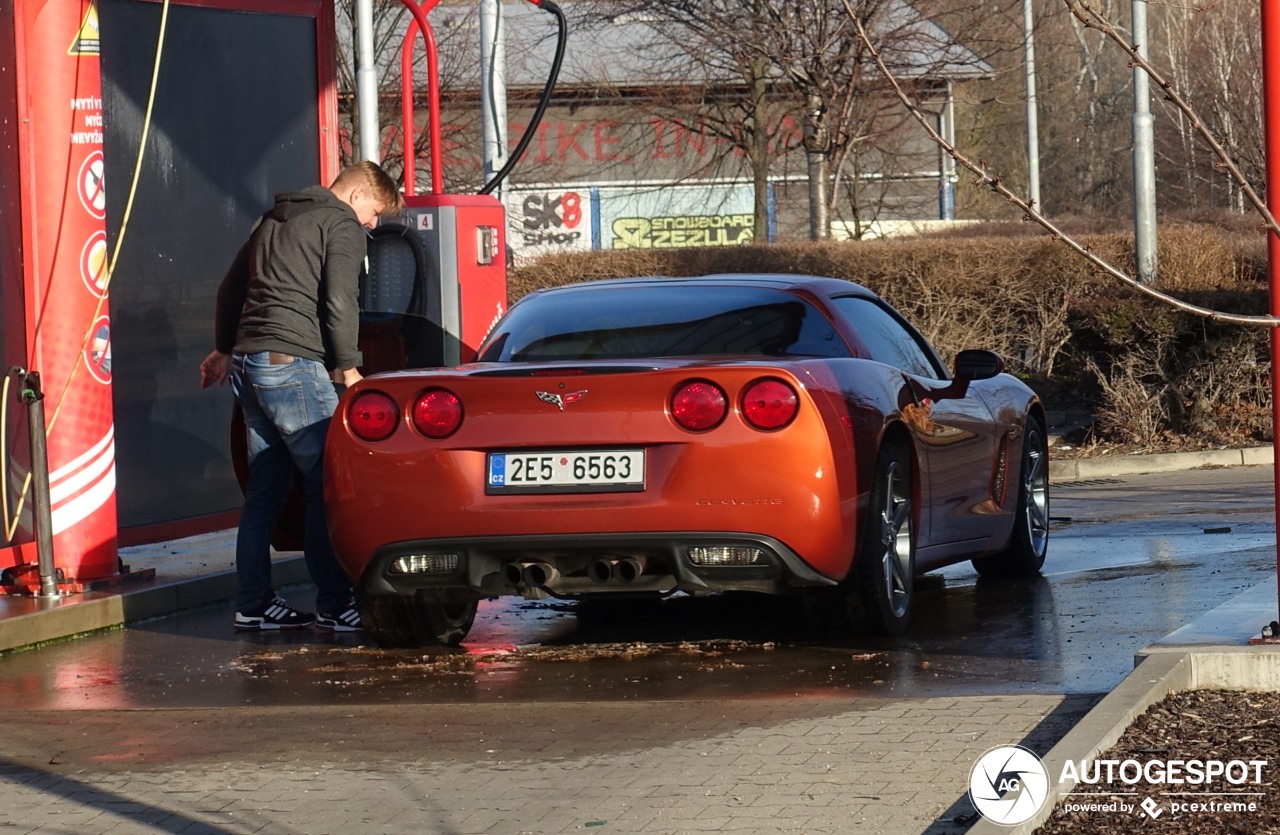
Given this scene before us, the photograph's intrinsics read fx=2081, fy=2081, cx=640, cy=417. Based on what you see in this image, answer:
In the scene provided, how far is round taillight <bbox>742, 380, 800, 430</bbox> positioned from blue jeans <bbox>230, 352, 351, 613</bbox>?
2091mm

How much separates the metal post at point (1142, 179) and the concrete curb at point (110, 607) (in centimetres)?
1003

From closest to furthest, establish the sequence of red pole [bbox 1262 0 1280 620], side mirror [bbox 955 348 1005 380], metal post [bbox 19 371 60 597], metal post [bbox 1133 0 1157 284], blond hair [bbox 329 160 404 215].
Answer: red pole [bbox 1262 0 1280 620]
side mirror [bbox 955 348 1005 380]
blond hair [bbox 329 160 404 215]
metal post [bbox 19 371 60 597]
metal post [bbox 1133 0 1157 284]

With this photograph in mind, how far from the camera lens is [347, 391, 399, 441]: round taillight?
7203 mm

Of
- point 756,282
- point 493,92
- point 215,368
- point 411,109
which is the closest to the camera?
point 756,282

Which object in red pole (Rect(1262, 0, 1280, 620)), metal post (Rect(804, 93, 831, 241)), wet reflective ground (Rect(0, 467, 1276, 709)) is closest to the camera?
red pole (Rect(1262, 0, 1280, 620))

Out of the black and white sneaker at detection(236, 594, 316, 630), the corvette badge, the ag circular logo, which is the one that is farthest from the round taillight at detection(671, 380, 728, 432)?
the black and white sneaker at detection(236, 594, 316, 630)

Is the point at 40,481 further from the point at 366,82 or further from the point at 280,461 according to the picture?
the point at 366,82

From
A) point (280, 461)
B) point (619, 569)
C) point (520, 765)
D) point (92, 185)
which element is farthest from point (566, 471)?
point (92, 185)

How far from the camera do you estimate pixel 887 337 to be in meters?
8.38

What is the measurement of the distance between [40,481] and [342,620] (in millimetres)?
1525

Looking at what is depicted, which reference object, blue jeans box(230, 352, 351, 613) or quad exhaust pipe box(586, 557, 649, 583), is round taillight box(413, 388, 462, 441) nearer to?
quad exhaust pipe box(586, 557, 649, 583)

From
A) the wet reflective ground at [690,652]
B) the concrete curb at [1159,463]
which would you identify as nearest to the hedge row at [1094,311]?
the concrete curb at [1159,463]

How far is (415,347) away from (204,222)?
1271 mm

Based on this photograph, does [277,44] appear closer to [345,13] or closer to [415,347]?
[415,347]
